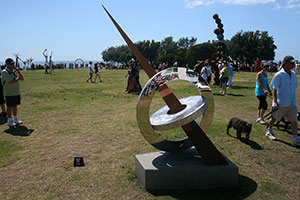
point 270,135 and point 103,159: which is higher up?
point 270,135

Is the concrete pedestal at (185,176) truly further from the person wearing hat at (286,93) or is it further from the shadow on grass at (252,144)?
the person wearing hat at (286,93)

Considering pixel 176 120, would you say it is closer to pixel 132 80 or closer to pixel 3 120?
pixel 3 120

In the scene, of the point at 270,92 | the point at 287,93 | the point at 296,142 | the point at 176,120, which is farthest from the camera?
the point at 270,92

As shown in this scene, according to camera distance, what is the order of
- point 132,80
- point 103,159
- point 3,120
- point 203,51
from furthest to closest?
point 203,51, point 132,80, point 3,120, point 103,159

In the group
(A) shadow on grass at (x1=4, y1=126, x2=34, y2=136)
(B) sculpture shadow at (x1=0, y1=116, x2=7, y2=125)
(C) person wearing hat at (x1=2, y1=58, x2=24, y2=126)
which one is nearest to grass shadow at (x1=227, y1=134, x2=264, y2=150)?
(A) shadow on grass at (x1=4, y1=126, x2=34, y2=136)

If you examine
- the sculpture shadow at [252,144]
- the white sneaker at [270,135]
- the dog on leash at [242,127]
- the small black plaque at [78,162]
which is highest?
the dog on leash at [242,127]

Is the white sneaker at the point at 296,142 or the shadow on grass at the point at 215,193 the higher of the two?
the white sneaker at the point at 296,142

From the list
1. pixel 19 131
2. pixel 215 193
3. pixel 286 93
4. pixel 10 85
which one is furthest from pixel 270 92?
pixel 10 85

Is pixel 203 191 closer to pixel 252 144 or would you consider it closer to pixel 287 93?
pixel 252 144

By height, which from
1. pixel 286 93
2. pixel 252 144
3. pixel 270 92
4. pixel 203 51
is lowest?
pixel 252 144

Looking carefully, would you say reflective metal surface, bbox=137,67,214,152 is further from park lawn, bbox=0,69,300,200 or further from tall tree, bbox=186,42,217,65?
tall tree, bbox=186,42,217,65

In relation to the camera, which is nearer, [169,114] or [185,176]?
[185,176]

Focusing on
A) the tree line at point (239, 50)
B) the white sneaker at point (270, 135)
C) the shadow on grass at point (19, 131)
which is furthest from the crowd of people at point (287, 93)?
the tree line at point (239, 50)

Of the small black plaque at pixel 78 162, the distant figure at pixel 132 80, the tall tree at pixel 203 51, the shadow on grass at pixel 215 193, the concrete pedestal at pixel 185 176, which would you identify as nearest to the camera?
the shadow on grass at pixel 215 193
